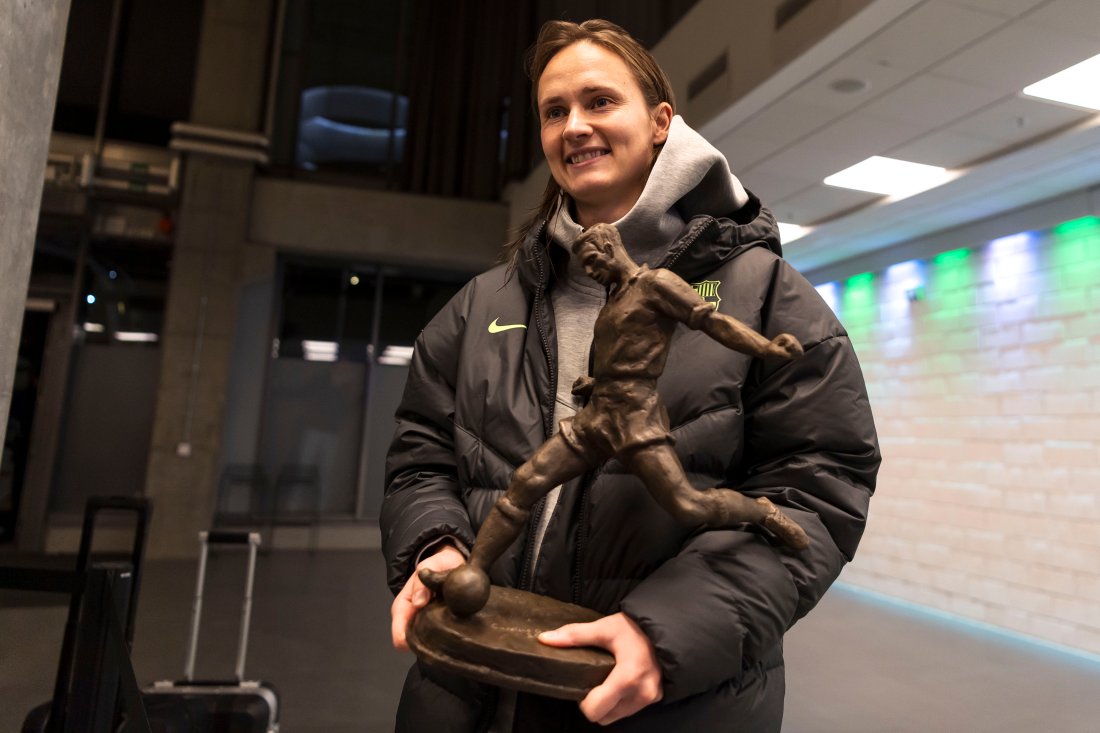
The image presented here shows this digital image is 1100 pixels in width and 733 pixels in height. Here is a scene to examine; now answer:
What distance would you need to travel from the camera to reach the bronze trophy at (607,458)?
0.85m

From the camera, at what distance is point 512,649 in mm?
808

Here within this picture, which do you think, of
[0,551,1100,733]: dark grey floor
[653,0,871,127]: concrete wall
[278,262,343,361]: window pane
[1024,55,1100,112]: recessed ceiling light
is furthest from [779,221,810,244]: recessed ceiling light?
[278,262,343,361]: window pane

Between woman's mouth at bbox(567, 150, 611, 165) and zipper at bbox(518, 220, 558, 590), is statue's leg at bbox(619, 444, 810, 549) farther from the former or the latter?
woman's mouth at bbox(567, 150, 611, 165)

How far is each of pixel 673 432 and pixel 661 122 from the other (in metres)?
0.49

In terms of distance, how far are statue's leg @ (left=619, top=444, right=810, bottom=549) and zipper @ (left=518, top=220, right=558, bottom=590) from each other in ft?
0.54

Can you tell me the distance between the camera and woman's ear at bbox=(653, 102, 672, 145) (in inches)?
45.4

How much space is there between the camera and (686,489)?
2.90 ft

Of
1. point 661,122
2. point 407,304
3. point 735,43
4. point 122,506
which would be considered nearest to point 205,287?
point 407,304

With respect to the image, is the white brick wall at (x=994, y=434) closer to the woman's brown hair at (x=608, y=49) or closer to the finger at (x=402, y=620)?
the woman's brown hair at (x=608, y=49)

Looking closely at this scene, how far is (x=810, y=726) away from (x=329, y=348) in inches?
281

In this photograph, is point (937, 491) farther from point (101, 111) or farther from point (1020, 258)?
point (101, 111)

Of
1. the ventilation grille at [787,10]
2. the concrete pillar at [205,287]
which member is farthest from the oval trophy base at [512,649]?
the concrete pillar at [205,287]

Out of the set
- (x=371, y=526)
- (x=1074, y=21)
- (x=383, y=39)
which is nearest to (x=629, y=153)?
(x=1074, y=21)

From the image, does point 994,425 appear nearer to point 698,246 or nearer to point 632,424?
point 698,246
